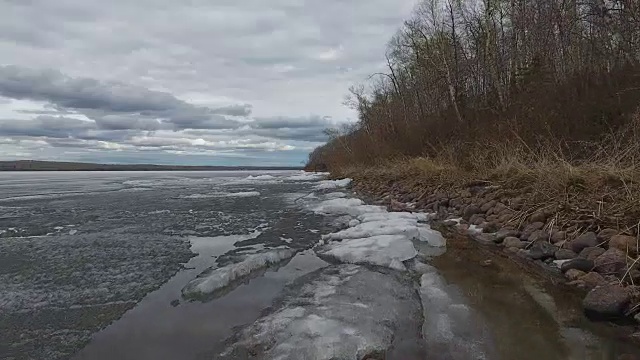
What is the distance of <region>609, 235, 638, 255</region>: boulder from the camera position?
5.07 m

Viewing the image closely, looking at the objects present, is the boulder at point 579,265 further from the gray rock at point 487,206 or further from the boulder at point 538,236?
the gray rock at point 487,206

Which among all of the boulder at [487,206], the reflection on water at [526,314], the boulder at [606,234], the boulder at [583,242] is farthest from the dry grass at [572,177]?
the reflection on water at [526,314]

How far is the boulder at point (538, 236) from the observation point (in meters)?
6.47

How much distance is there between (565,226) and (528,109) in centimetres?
852

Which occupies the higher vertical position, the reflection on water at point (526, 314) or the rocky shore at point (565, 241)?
the rocky shore at point (565, 241)

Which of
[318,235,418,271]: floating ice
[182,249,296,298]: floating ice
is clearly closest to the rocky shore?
[318,235,418,271]: floating ice

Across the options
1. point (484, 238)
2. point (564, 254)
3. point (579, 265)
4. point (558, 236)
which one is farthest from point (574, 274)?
point (484, 238)

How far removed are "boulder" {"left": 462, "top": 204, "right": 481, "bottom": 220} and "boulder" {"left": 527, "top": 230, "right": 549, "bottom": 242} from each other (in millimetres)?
2567

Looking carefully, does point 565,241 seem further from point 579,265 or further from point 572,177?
point 572,177

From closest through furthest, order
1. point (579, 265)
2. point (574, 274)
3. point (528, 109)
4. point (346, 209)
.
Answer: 1. point (574, 274)
2. point (579, 265)
3. point (346, 209)
4. point (528, 109)

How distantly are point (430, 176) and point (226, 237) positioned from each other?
8948 millimetres

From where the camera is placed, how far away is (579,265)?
5172 mm

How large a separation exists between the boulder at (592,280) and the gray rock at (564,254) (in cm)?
76

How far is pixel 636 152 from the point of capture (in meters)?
7.16
